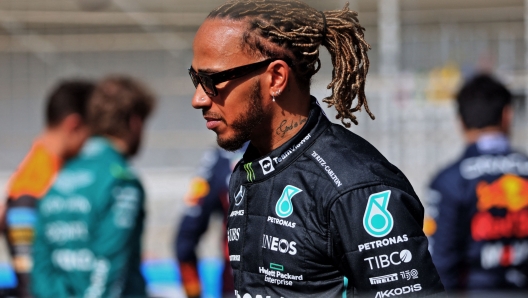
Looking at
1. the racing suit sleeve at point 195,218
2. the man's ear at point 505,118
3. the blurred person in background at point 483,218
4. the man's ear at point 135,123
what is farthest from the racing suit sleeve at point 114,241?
the man's ear at point 505,118

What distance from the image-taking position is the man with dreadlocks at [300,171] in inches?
62.9

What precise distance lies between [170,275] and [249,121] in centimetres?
371

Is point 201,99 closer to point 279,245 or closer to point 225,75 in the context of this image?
point 225,75

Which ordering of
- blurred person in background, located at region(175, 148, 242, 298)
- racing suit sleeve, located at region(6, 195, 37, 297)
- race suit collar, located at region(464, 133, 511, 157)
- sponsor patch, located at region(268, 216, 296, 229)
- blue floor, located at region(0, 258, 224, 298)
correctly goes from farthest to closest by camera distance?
blue floor, located at region(0, 258, 224, 298)
blurred person in background, located at region(175, 148, 242, 298)
race suit collar, located at region(464, 133, 511, 157)
racing suit sleeve, located at region(6, 195, 37, 297)
sponsor patch, located at region(268, 216, 296, 229)

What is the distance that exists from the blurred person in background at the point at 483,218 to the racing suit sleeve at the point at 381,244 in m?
2.19

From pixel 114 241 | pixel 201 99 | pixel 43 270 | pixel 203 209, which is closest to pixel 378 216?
pixel 201 99

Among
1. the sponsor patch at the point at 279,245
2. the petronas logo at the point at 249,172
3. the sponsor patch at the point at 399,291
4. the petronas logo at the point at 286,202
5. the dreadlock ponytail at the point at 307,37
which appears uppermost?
the dreadlock ponytail at the point at 307,37

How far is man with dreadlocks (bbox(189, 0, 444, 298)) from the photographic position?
5.24 feet

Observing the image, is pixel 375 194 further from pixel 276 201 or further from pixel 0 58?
pixel 0 58

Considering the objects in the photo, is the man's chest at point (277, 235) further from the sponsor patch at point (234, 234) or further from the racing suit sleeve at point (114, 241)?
the racing suit sleeve at point (114, 241)

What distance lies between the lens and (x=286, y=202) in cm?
173

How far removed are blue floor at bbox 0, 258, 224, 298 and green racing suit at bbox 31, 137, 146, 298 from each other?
171 cm

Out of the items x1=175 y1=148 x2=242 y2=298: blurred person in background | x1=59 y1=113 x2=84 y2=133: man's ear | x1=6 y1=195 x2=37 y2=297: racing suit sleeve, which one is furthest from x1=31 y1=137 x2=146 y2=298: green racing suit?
x1=175 y1=148 x2=242 y2=298: blurred person in background

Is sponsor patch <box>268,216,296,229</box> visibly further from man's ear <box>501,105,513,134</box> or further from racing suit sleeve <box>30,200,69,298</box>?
man's ear <box>501,105,513,134</box>
